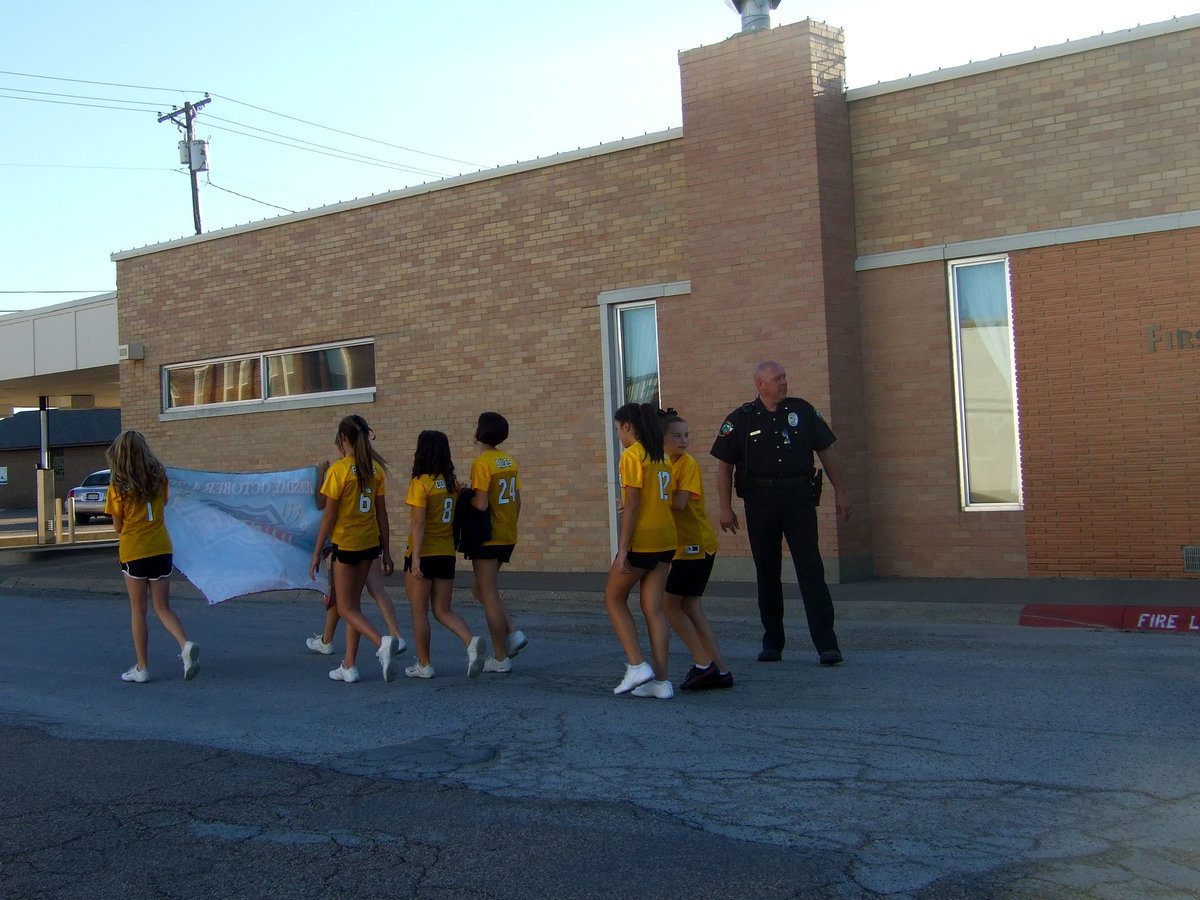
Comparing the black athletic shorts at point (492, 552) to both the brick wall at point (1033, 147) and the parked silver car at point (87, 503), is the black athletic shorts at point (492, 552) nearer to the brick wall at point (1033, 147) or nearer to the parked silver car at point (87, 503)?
the brick wall at point (1033, 147)

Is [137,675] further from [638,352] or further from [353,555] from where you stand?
[638,352]

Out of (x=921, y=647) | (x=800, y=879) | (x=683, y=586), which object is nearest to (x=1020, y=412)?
(x=921, y=647)

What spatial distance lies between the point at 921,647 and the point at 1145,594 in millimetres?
2669

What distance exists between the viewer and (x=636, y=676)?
7.21m

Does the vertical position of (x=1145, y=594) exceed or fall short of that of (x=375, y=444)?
it falls short

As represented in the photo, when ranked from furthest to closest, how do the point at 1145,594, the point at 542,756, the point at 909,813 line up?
1. the point at 1145,594
2. the point at 542,756
3. the point at 909,813

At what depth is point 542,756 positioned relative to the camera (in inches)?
232

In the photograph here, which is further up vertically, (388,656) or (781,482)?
(781,482)

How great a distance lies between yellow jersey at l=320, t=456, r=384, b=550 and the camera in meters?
8.13

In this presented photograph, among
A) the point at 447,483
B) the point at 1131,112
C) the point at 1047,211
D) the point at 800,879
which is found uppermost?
the point at 1131,112

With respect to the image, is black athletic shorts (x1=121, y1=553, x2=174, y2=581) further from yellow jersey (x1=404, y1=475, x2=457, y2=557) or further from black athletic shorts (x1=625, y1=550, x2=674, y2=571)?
black athletic shorts (x1=625, y1=550, x2=674, y2=571)

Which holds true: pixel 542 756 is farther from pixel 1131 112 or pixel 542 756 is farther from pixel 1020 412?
pixel 1131 112

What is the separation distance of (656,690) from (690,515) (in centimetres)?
104

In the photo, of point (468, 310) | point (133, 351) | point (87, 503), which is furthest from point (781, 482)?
point (87, 503)
